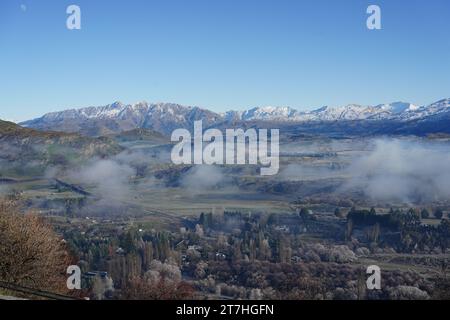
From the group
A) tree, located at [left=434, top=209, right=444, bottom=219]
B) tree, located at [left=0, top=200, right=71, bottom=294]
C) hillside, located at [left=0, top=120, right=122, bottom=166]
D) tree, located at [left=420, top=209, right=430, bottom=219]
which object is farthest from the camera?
hillside, located at [left=0, top=120, right=122, bottom=166]

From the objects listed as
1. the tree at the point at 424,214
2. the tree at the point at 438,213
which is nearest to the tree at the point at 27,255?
the tree at the point at 424,214

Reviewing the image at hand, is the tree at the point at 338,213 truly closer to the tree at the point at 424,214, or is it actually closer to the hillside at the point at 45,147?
the tree at the point at 424,214

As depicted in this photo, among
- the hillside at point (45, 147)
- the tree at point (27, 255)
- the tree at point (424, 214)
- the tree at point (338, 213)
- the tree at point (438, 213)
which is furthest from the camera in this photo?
the hillside at point (45, 147)

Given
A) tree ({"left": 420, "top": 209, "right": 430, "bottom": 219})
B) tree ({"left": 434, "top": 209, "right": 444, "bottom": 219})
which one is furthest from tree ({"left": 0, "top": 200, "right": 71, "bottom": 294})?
tree ({"left": 434, "top": 209, "right": 444, "bottom": 219})

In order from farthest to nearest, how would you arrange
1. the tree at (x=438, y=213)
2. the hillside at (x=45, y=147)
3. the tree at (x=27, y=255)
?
the hillside at (x=45, y=147) → the tree at (x=438, y=213) → the tree at (x=27, y=255)

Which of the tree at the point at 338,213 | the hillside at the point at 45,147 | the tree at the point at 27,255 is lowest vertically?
the tree at the point at 338,213

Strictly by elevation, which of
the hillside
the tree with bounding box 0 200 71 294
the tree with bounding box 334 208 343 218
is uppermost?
the hillside

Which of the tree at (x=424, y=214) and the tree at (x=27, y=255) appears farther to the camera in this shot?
the tree at (x=424, y=214)

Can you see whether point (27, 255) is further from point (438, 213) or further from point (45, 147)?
point (45, 147)

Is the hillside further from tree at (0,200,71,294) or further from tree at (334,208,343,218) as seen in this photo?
tree at (0,200,71,294)
